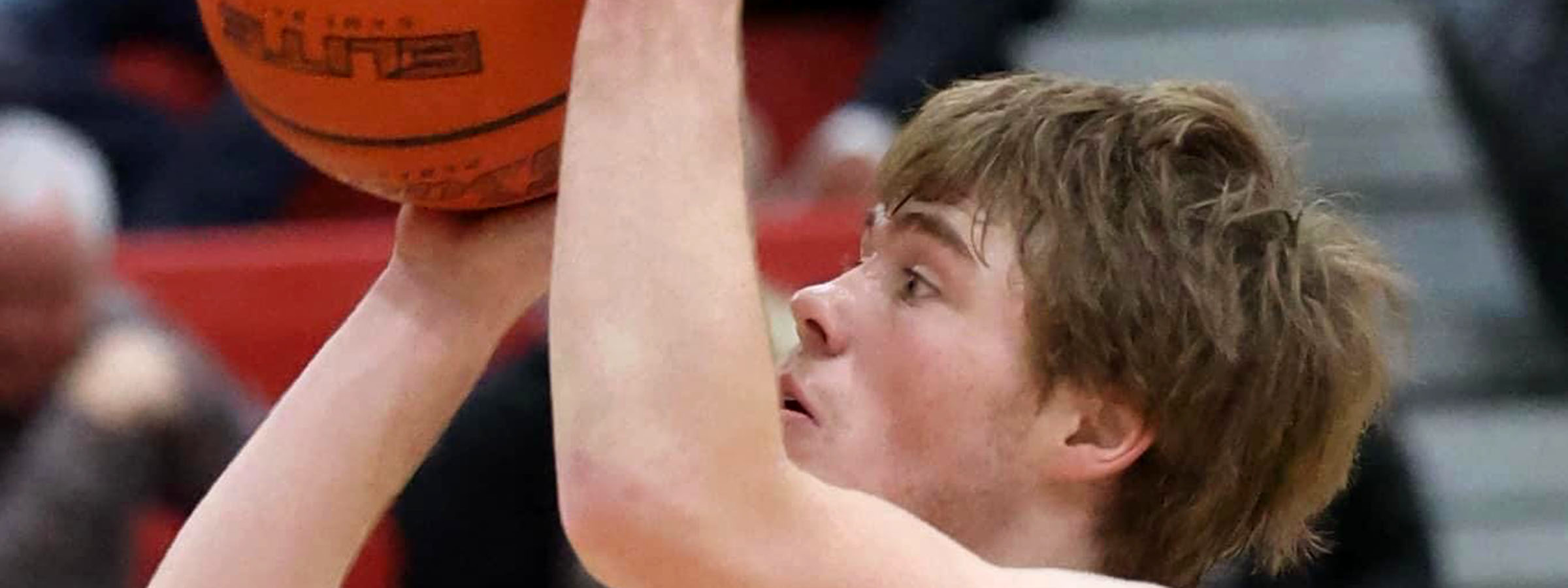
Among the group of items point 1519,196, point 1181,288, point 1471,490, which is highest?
point 1181,288

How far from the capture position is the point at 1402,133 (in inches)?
184

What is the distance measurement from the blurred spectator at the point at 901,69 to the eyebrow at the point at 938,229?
2.36 metres

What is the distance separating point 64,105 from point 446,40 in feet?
10.5

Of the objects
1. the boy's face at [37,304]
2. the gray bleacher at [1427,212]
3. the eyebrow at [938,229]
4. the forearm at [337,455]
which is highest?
the eyebrow at [938,229]

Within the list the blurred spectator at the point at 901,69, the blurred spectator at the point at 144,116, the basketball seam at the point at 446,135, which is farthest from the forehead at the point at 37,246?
the basketball seam at the point at 446,135

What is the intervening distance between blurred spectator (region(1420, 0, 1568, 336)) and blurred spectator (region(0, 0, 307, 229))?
6.63ft

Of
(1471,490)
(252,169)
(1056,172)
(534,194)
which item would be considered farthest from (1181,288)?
(252,169)

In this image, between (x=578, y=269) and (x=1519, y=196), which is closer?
(x=578, y=269)

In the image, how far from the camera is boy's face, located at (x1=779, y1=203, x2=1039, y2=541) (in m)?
1.62

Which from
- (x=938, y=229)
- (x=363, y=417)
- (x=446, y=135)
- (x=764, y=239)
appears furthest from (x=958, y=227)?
(x=764, y=239)

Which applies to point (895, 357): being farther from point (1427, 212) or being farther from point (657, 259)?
point (1427, 212)

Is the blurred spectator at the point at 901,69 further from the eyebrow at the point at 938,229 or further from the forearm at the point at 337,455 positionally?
the eyebrow at the point at 938,229

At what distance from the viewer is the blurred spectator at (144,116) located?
449 centimetres

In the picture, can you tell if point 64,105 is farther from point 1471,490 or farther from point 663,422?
point 663,422
